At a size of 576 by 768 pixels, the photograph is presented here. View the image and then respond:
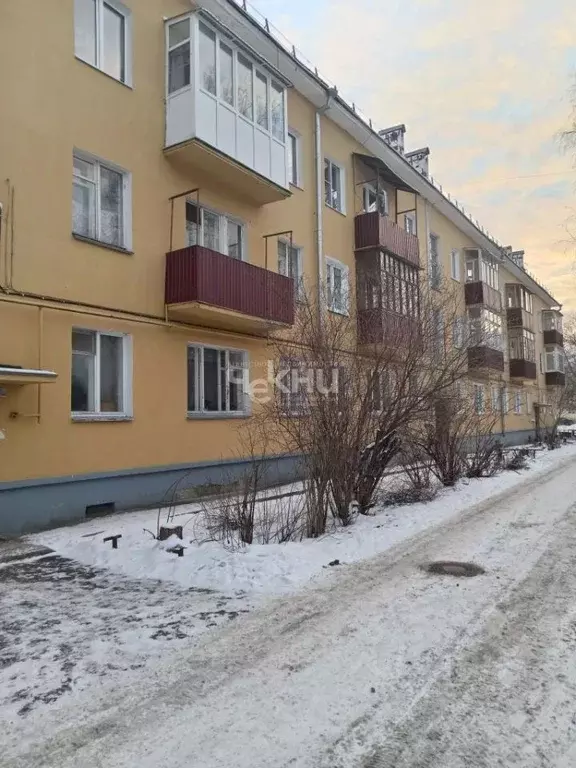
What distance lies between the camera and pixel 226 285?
1111cm

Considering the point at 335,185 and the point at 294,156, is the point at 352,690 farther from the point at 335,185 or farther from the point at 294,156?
the point at 335,185

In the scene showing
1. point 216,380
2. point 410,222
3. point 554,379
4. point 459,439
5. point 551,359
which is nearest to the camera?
point 459,439

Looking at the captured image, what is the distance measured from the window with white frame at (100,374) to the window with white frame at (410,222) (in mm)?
13364

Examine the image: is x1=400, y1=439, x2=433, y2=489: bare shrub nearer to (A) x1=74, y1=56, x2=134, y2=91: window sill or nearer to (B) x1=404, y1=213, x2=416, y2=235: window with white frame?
(A) x1=74, y1=56, x2=134, y2=91: window sill

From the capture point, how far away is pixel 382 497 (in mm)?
9383

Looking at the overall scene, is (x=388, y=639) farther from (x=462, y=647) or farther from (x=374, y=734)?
(x=374, y=734)

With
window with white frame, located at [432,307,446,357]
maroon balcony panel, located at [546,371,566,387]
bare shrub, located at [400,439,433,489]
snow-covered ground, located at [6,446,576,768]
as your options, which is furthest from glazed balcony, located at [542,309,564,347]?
snow-covered ground, located at [6,446,576,768]

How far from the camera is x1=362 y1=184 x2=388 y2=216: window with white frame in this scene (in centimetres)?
1752

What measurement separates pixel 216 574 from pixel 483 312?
22.2m

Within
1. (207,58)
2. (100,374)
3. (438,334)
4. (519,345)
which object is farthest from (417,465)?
(519,345)

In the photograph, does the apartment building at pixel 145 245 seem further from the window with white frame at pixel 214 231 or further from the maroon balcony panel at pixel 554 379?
the maroon balcony panel at pixel 554 379

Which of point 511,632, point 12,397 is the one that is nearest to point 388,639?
point 511,632

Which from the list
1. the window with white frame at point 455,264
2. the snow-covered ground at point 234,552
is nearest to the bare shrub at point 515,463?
the snow-covered ground at point 234,552

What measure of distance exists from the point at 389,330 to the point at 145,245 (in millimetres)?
4851
